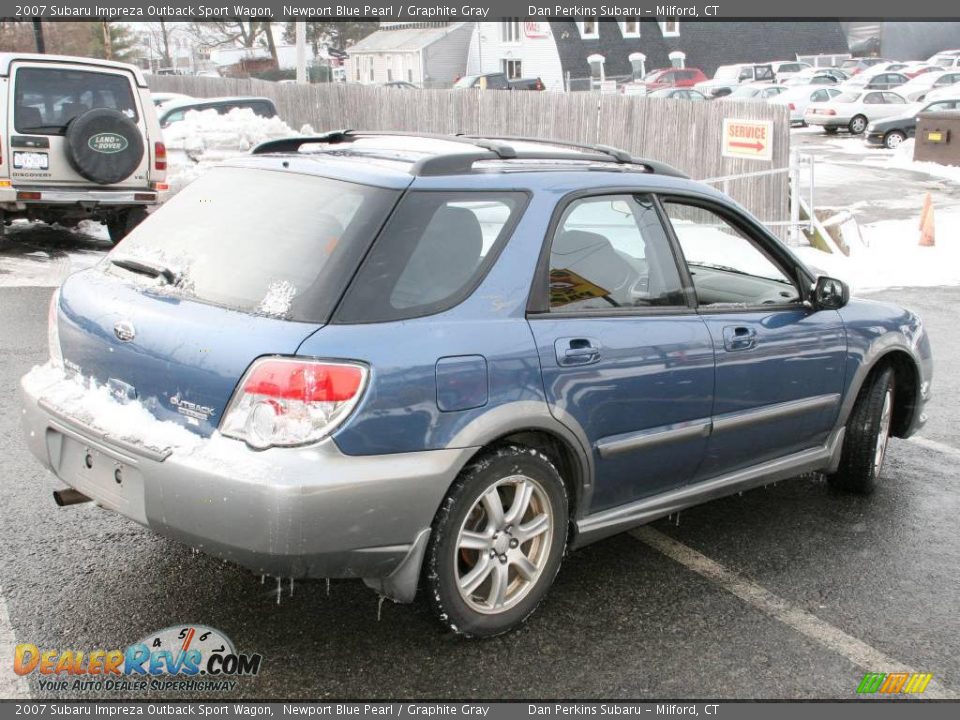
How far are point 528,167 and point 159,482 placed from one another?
5.83ft

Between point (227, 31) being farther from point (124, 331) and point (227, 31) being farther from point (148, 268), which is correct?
point (124, 331)

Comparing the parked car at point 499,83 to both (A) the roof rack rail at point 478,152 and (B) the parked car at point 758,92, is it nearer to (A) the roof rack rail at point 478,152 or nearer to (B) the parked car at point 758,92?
(B) the parked car at point 758,92

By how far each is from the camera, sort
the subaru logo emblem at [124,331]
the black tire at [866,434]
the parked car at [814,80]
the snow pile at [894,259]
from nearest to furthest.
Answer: the subaru logo emblem at [124,331]
the black tire at [866,434]
the snow pile at [894,259]
the parked car at [814,80]

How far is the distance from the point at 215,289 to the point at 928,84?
1637 inches

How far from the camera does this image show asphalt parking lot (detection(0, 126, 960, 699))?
3527mm

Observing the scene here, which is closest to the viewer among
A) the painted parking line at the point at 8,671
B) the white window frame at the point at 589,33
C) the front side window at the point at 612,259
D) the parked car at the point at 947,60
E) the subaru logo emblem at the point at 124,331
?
the painted parking line at the point at 8,671

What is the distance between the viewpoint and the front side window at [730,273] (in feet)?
15.8

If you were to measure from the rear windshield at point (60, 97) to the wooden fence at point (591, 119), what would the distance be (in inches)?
211

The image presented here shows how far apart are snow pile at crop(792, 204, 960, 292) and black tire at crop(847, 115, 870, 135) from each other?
20.5 metres

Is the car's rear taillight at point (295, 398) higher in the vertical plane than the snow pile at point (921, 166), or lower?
higher

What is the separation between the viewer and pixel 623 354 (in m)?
3.99

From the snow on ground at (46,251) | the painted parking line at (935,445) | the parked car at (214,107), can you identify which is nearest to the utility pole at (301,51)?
the parked car at (214,107)

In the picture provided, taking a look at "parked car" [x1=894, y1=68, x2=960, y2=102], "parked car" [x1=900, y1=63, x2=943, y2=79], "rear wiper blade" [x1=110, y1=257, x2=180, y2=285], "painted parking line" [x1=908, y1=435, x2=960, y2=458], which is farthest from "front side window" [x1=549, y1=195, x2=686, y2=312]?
"parked car" [x1=900, y1=63, x2=943, y2=79]

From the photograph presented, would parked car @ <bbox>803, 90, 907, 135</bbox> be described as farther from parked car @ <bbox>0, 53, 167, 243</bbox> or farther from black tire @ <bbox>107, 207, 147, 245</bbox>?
parked car @ <bbox>0, 53, 167, 243</bbox>
